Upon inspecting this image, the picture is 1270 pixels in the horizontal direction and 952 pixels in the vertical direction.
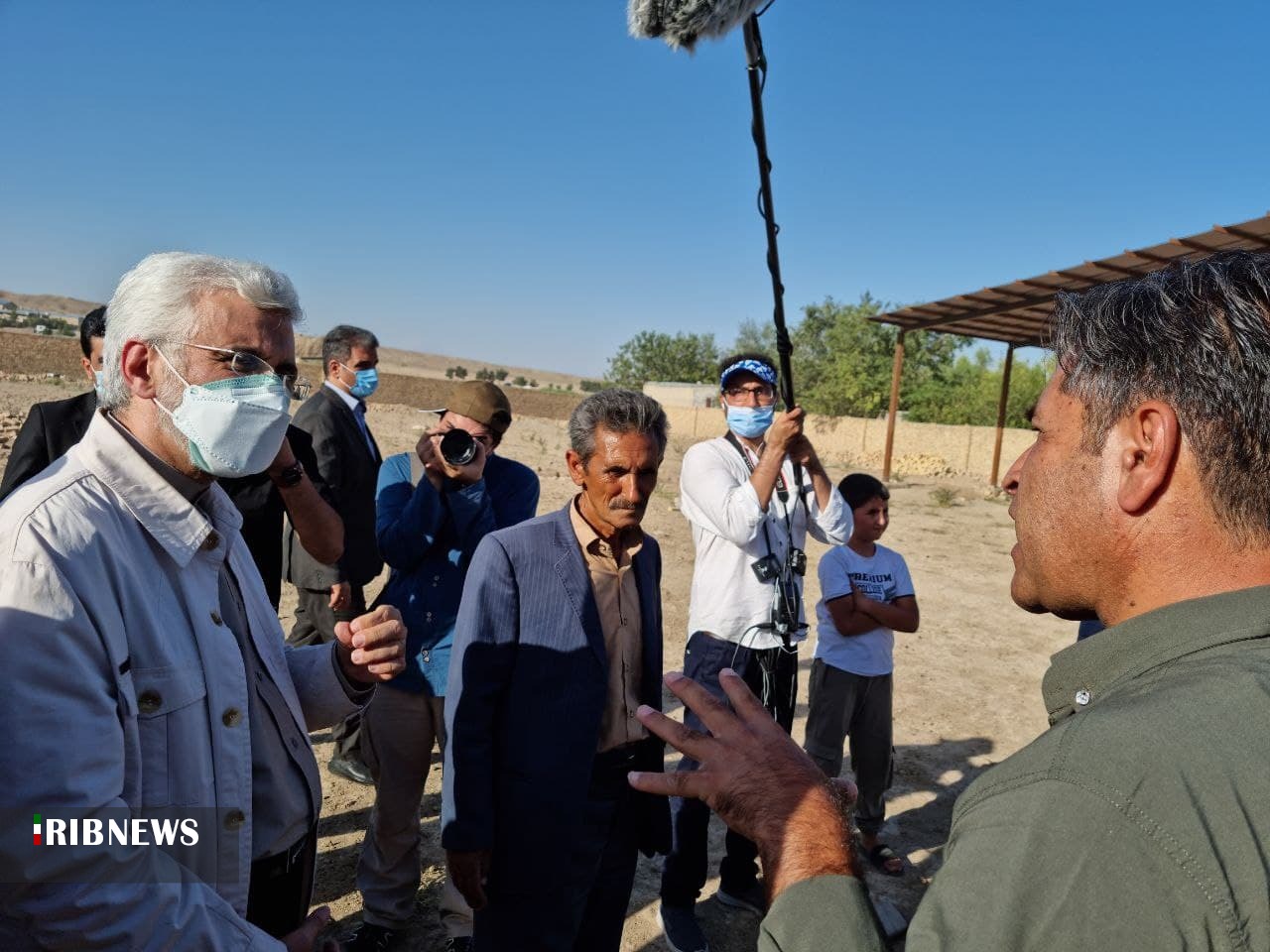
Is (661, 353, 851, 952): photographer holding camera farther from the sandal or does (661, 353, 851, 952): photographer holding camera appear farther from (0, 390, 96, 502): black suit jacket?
(0, 390, 96, 502): black suit jacket

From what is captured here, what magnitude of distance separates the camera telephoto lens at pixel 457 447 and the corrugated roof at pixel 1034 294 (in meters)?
5.08

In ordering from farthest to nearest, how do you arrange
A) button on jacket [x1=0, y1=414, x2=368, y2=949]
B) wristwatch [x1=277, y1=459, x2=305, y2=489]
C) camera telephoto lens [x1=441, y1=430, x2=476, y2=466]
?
1. camera telephoto lens [x1=441, y1=430, x2=476, y2=466]
2. wristwatch [x1=277, y1=459, x2=305, y2=489]
3. button on jacket [x1=0, y1=414, x2=368, y2=949]

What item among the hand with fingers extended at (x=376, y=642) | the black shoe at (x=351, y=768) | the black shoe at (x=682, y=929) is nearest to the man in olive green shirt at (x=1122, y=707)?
the hand with fingers extended at (x=376, y=642)

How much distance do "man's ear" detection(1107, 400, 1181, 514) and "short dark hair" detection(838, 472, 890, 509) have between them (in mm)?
2748

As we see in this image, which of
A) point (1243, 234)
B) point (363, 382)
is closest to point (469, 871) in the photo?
point (363, 382)

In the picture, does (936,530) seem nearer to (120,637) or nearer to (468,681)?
(468,681)

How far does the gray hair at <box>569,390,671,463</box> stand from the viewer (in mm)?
2564

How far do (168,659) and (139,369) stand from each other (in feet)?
2.14

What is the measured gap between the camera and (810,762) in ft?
4.15

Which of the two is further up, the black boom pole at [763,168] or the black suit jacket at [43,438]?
the black boom pole at [763,168]

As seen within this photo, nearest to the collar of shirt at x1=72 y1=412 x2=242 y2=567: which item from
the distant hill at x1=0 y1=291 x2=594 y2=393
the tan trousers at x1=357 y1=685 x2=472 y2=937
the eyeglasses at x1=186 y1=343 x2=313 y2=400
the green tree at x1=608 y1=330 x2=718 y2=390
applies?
the eyeglasses at x1=186 y1=343 x2=313 y2=400

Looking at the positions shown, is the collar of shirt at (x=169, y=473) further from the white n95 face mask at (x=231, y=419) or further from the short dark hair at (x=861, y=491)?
the short dark hair at (x=861, y=491)

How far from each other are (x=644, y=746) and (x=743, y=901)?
1510mm

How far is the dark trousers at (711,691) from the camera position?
325 cm
